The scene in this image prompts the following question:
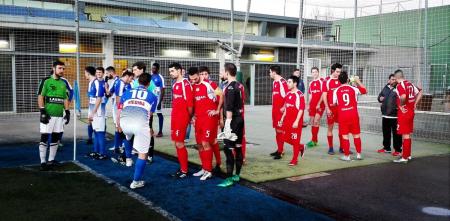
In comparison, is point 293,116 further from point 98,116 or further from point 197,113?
point 98,116

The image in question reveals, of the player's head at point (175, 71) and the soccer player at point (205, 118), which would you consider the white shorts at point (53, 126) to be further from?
the soccer player at point (205, 118)

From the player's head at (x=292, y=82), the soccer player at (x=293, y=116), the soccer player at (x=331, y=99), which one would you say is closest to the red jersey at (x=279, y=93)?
the soccer player at (x=293, y=116)

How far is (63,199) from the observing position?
536 centimetres

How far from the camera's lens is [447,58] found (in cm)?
2331

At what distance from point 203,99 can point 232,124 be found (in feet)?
2.40

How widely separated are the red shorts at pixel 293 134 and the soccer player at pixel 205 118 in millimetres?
1884

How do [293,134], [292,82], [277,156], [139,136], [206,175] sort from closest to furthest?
[139,136]
[206,175]
[293,134]
[292,82]
[277,156]

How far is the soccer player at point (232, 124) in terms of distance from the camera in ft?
20.1

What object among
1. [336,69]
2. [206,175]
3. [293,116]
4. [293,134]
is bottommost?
[206,175]

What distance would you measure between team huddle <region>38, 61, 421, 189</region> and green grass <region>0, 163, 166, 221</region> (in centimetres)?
56

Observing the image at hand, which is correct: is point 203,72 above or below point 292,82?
above

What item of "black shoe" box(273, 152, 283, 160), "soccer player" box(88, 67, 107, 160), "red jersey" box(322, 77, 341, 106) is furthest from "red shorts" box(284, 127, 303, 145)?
"soccer player" box(88, 67, 107, 160)

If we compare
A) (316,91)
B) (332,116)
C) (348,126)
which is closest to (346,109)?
(348,126)

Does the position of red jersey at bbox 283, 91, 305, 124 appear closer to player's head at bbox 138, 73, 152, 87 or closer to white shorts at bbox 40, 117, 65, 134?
player's head at bbox 138, 73, 152, 87
